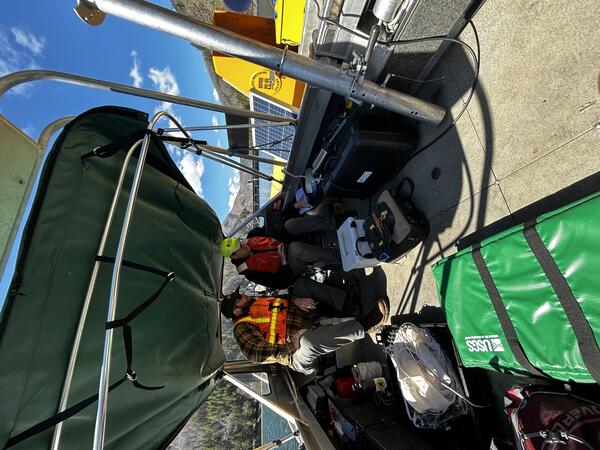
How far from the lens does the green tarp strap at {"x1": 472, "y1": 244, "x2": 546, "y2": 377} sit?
173 cm

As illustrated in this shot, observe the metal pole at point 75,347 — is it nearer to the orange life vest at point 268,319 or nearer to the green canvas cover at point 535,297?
the orange life vest at point 268,319

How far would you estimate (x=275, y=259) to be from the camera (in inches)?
158

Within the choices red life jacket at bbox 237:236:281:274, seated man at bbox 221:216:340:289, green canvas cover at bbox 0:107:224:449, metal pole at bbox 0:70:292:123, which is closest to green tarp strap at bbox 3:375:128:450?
green canvas cover at bbox 0:107:224:449

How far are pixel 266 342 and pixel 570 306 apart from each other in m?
2.78

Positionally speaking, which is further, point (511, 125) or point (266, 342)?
point (266, 342)

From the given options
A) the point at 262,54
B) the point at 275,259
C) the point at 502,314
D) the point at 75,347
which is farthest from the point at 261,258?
the point at 502,314

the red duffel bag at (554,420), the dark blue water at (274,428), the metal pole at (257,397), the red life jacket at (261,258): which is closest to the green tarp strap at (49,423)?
the metal pole at (257,397)

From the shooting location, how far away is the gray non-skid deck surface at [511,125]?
175 cm

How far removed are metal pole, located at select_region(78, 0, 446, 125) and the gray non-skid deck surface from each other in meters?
0.41

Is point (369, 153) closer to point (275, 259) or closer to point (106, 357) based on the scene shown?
point (275, 259)

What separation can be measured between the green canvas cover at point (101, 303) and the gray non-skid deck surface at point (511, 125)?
233cm

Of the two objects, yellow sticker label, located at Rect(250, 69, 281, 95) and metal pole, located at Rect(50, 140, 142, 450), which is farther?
yellow sticker label, located at Rect(250, 69, 281, 95)

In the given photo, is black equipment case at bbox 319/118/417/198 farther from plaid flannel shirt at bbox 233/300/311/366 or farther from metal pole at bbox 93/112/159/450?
metal pole at bbox 93/112/159/450

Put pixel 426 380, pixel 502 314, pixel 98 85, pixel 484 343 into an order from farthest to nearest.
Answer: pixel 426 380 < pixel 98 85 < pixel 484 343 < pixel 502 314
